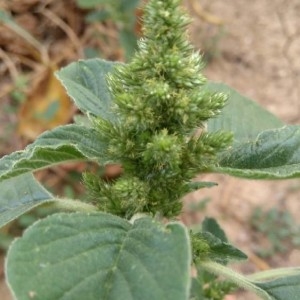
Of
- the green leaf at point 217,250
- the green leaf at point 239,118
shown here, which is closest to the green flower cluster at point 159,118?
the green leaf at point 217,250

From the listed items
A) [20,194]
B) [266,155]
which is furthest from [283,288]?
[20,194]

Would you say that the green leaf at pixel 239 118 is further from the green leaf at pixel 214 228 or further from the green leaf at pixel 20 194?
the green leaf at pixel 20 194

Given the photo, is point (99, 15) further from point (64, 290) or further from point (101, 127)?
point (64, 290)

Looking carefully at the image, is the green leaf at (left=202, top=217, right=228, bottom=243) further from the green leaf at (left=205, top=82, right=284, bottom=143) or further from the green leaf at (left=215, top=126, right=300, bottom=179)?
the green leaf at (left=215, top=126, right=300, bottom=179)

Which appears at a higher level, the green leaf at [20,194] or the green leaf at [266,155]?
the green leaf at [266,155]

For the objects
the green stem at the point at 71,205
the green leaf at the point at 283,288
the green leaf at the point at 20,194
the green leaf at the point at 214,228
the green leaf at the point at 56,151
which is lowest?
the green leaf at the point at 214,228

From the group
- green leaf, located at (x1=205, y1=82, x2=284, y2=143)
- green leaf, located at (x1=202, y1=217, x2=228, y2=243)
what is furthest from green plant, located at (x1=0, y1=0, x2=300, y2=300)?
green leaf, located at (x1=202, y1=217, x2=228, y2=243)

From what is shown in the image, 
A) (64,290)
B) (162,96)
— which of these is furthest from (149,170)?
(64,290)
